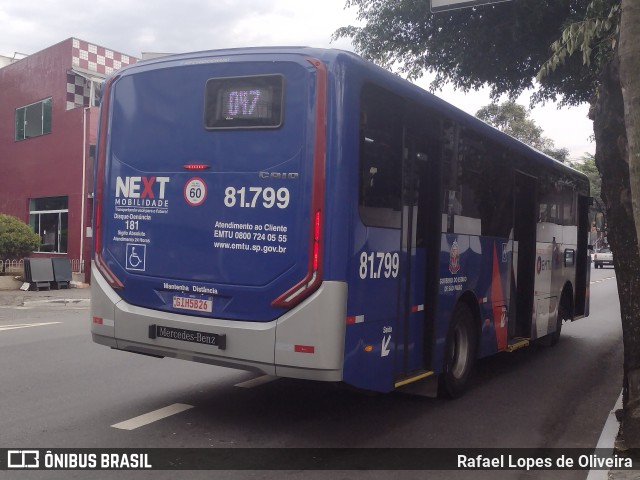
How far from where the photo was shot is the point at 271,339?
5254 millimetres

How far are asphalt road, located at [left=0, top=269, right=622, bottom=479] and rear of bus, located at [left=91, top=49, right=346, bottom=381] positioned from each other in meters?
0.70

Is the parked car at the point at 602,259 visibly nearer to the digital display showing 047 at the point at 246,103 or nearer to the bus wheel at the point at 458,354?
the bus wheel at the point at 458,354

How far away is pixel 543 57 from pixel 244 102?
9.48 metres

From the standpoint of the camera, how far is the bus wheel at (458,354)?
23.2ft

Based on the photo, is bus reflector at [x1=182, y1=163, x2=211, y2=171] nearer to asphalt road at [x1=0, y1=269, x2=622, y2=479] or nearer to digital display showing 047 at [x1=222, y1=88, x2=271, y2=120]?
digital display showing 047 at [x1=222, y1=88, x2=271, y2=120]

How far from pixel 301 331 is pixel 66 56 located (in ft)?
71.7

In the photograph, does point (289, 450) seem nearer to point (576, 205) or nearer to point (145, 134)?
point (145, 134)

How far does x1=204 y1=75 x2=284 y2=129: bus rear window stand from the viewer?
5.41 metres

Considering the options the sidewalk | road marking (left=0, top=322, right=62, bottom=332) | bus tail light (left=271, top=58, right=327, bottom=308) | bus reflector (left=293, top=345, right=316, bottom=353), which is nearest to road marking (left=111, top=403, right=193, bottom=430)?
bus reflector (left=293, top=345, right=316, bottom=353)

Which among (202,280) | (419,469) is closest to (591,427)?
(419,469)

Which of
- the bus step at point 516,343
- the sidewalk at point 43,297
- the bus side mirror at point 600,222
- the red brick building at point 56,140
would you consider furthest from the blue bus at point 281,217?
the red brick building at point 56,140

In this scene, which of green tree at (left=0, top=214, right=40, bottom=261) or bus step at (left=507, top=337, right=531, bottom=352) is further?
green tree at (left=0, top=214, right=40, bottom=261)

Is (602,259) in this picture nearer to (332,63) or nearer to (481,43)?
(481,43)

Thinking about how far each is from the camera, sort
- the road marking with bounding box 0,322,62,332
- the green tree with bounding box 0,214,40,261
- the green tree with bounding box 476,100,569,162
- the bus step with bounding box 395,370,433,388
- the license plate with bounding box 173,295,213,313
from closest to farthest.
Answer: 1. the license plate with bounding box 173,295,213,313
2. the bus step with bounding box 395,370,433,388
3. the road marking with bounding box 0,322,62,332
4. the green tree with bounding box 0,214,40,261
5. the green tree with bounding box 476,100,569,162
